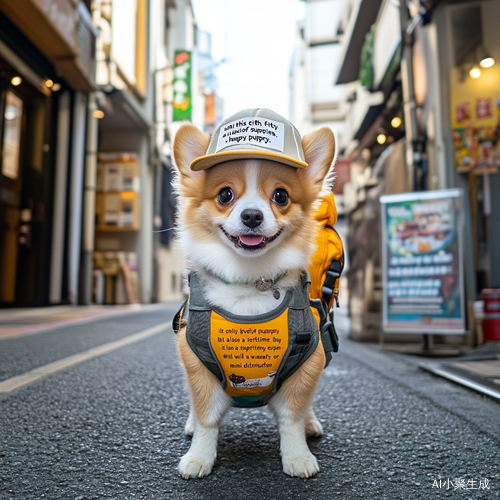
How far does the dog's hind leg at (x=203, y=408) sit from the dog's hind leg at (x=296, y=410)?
20 cm

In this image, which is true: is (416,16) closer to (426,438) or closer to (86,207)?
(426,438)

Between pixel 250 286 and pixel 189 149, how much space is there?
571 mm

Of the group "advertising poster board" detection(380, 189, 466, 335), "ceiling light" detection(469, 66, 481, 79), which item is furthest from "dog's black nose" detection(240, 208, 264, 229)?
"ceiling light" detection(469, 66, 481, 79)

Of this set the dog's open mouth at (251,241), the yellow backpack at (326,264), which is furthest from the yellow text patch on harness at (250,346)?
the yellow backpack at (326,264)

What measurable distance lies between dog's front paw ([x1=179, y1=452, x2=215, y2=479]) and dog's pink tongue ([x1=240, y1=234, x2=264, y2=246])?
0.73 m

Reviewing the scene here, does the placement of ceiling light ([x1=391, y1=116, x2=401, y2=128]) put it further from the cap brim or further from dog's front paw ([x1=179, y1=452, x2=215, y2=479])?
dog's front paw ([x1=179, y1=452, x2=215, y2=479])

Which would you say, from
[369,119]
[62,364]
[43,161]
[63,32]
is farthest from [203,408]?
[369,119]

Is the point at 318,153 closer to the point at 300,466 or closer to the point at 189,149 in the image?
the point at 189,149

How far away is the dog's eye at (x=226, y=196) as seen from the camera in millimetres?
1625

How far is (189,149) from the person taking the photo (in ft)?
5.84

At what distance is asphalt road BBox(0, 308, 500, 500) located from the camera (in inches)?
57.3

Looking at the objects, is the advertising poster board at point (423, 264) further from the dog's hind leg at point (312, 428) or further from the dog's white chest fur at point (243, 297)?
the dog's white chest fur at point (243, 297)

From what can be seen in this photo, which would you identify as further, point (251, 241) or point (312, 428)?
point (312, 428)

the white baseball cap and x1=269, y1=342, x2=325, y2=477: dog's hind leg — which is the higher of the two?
the white baseball cap
